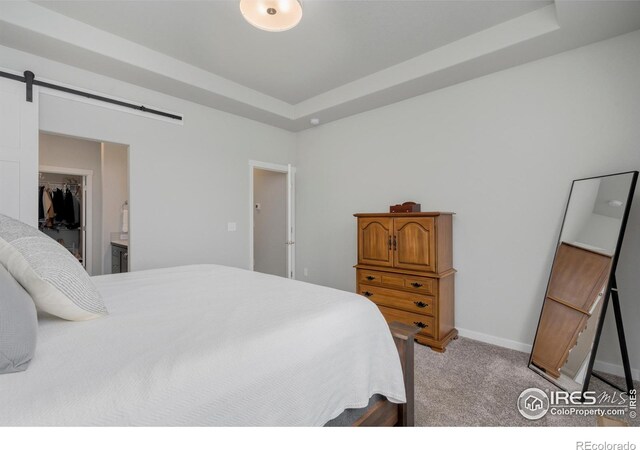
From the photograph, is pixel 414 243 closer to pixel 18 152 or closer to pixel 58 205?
pixel 18 152

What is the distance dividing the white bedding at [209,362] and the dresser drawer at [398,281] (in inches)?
60.2

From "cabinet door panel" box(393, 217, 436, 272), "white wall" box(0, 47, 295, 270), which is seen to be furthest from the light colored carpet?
"white wall" box(0, 47, 295, 270)

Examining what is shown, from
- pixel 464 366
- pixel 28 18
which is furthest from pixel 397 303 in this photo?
pixel 28 18

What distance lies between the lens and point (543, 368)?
2.34 metres

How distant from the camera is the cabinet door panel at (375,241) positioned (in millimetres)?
3182

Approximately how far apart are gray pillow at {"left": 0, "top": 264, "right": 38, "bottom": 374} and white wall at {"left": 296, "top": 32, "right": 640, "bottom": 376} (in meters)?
3.27

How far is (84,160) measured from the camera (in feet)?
15.8

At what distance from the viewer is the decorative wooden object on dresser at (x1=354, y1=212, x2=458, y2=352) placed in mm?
2855

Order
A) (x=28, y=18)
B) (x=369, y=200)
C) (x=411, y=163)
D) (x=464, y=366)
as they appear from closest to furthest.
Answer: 1. (x=28, y=18)
2. (x=464, y=366)
3. (x=411, y=163)
4. (x=369, y=200)

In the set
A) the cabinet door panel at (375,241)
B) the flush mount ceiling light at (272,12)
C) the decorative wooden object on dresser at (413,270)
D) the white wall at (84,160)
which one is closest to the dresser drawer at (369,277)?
the decorative wooden object on dresser at (413,270)

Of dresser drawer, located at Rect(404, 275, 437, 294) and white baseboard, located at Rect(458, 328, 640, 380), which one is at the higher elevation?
dresser drawer, located at Rect(404, 275, 437, 294)

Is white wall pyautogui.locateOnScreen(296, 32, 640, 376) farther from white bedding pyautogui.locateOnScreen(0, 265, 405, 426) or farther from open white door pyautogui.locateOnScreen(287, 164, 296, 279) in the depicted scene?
white bedding pyautogui.locateOnScreen(0, 265, 405, 426)

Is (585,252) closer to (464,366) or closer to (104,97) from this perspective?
(464,366)

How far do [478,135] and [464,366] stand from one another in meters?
2.17
